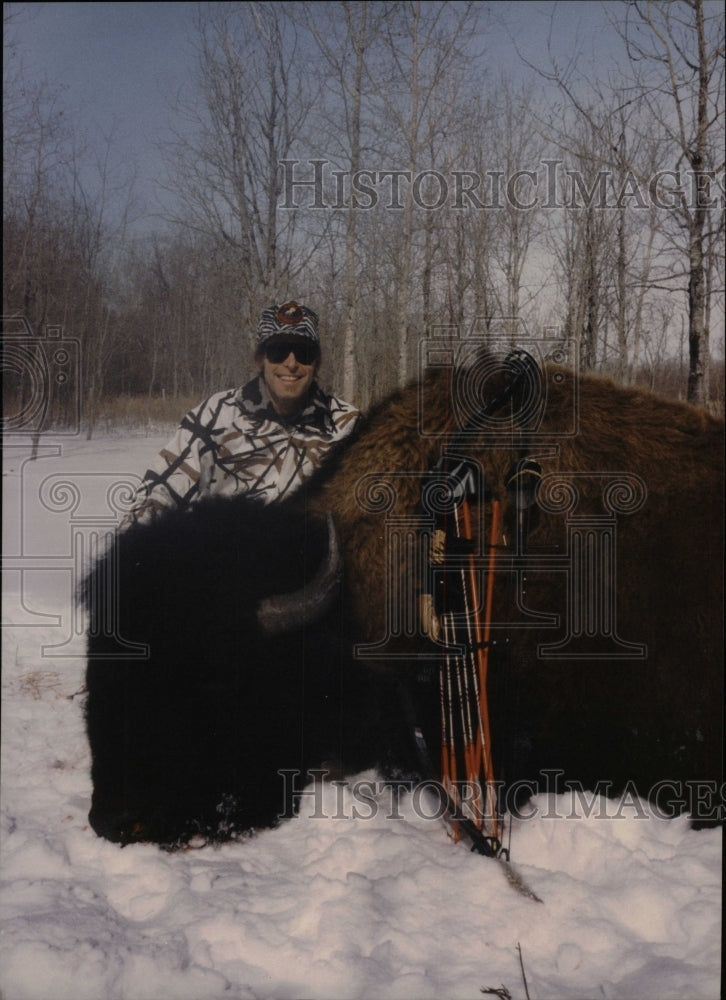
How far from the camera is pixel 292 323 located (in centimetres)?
230

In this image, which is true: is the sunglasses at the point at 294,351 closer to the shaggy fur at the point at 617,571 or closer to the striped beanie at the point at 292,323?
the striped beanie at the point at 292,323

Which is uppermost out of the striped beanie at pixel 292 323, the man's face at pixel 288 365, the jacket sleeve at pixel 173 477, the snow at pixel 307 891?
the striped beanie at pixel 292 323

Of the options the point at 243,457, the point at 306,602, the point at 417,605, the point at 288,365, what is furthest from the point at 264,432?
the point at 417,605

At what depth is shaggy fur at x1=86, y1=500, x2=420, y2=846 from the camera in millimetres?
2371

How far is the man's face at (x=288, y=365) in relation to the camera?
2.31 metres

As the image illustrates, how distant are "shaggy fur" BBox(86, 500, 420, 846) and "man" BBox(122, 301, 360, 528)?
9 centimetres

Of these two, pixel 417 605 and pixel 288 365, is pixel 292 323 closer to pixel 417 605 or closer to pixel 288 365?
pixel 288 365

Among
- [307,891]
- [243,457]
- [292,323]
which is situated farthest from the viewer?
[243,457]

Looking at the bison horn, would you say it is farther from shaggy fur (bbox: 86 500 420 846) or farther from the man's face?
the man's face

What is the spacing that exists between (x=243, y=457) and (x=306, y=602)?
0.58 meters

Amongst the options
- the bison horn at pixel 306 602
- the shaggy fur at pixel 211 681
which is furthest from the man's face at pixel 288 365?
the bison horn at pixel 306 602

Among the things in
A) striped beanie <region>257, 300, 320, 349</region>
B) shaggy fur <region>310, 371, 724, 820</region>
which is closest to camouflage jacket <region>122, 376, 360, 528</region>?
shaggy fur <region>310, 371, 724, 820</region>

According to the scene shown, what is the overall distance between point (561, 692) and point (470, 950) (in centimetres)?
89

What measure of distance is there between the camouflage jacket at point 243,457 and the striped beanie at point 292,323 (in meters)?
0.23
